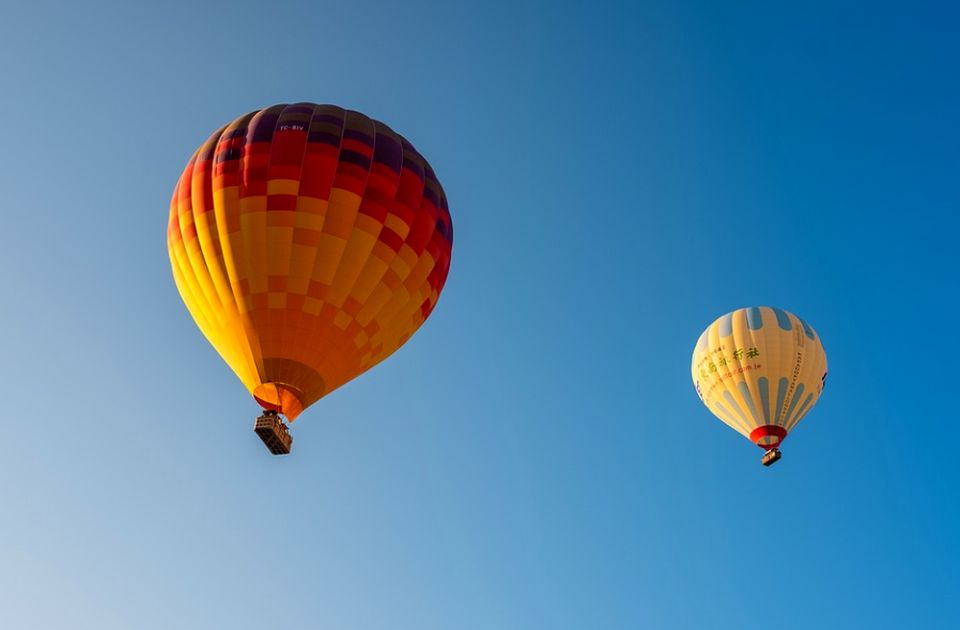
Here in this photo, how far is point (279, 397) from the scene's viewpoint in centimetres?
1677

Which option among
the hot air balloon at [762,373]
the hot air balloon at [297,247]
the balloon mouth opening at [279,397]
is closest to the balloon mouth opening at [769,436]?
the hot air balloon at [762,373]

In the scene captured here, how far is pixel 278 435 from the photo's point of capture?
16234mm

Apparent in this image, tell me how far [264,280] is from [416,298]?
9.77 feet

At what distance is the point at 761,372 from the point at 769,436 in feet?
5.42

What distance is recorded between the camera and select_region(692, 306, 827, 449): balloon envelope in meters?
24.6

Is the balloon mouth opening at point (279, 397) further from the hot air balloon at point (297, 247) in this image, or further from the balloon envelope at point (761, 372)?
the balloon envelope at point (761, 372)

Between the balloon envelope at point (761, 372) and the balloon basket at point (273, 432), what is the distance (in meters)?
12.8

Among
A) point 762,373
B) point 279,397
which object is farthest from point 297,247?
point 762,373

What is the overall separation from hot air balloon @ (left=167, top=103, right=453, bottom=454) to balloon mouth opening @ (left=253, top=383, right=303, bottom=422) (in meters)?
0.02

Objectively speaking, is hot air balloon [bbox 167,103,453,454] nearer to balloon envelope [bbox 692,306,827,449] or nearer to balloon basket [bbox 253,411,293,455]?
balloon basket [bbox 253,411,293,455]

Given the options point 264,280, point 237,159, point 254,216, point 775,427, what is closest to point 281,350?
point 264,280

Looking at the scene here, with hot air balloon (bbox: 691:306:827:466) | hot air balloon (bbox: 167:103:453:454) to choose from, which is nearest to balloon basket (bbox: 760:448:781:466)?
hot air balloon (bbox: 691:306:827:466)

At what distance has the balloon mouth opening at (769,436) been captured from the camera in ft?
79.6

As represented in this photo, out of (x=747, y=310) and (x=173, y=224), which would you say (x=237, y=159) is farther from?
(x=747, y=310)
